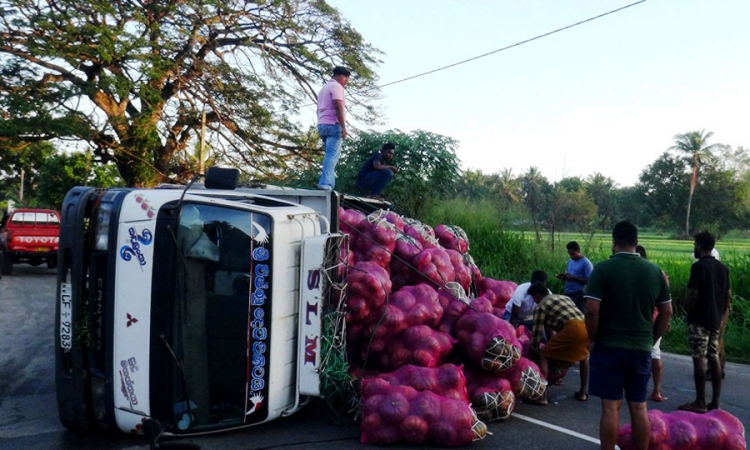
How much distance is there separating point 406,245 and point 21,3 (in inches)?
665

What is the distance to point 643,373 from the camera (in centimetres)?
468

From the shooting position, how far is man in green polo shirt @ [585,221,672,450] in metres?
4.66

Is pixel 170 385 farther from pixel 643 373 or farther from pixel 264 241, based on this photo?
pixel 643 373

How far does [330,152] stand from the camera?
817cm

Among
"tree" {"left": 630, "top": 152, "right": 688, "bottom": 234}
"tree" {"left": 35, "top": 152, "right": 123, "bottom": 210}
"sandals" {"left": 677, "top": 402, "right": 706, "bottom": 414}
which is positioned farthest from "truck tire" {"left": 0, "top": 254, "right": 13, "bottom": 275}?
"tree" {"left": 630, "top": 152, "right": 688, "bottom": 234}

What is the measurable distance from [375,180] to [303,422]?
4089 millimetres

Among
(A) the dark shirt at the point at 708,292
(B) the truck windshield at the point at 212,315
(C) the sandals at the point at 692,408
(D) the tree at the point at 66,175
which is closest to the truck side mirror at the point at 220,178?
(B) the truck windshield at the point at 212,315

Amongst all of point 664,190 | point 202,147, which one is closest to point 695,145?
point 664,190

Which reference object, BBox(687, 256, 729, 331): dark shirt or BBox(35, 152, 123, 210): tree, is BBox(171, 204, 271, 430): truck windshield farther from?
BBox(35, 152, 123, 210): tree

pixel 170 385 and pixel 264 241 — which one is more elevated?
pixel 264 241

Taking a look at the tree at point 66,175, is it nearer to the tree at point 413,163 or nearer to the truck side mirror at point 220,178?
the tree at point 413,163

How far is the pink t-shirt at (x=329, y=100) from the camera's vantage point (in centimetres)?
805

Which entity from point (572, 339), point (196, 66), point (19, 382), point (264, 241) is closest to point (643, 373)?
point (572, 339)

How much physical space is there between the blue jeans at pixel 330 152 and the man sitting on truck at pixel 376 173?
2.80ft
